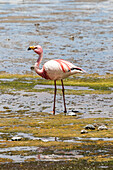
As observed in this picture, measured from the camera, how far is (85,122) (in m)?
12.2

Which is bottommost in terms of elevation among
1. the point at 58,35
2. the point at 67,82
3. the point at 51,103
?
the point at 51,103

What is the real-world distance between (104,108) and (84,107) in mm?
579

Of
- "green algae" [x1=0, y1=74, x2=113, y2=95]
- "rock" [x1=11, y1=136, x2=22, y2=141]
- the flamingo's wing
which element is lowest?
"rock" [x1=11, y1=136, x2=22, y2=141]

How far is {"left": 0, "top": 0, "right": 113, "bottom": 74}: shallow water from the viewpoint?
23.2 meters

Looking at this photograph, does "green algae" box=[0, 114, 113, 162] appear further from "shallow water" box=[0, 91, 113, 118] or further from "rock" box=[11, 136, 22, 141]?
"shallow water" box=[0, 91, 113, 118]

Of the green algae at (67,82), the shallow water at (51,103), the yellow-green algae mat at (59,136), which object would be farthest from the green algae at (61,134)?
the green algae at (67,82)

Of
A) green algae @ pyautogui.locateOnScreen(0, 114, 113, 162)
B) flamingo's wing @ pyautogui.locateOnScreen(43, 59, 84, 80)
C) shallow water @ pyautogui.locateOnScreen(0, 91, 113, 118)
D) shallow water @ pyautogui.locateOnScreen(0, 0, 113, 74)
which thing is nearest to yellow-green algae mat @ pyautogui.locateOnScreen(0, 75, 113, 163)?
green algae @ pyautogui.locateOnScreen(0, 114, 113, 162)

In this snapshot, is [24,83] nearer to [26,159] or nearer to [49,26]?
[26,159]

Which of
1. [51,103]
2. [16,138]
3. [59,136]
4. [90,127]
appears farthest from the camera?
[51,103]

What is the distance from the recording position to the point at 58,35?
1260 inches

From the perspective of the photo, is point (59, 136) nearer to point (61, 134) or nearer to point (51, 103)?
point (61, 134)

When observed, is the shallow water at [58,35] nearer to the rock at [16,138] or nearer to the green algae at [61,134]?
the green algae at [61,134]

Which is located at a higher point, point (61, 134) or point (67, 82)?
point (67, 82)

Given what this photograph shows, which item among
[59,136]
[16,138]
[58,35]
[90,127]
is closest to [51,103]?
[90,127]
